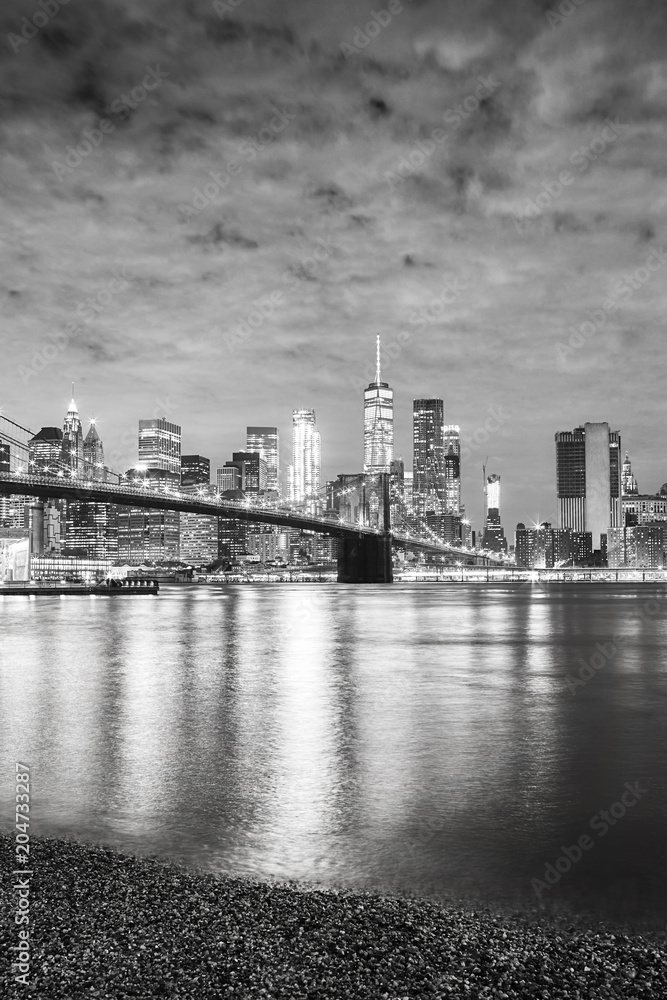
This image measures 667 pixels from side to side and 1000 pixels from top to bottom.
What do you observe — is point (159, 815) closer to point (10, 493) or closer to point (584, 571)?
point (10, 493)

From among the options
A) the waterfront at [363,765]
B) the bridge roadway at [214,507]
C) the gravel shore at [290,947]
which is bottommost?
the waterfront at [363,765]

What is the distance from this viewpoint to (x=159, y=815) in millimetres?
6633

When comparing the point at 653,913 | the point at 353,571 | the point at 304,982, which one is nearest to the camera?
the point at 304,982

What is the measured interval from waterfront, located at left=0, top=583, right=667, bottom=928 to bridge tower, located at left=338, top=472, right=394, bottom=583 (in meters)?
80.4

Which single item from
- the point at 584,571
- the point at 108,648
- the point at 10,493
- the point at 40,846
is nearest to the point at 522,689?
the point at 40,846

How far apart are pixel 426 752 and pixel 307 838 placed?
3582 millimetres
